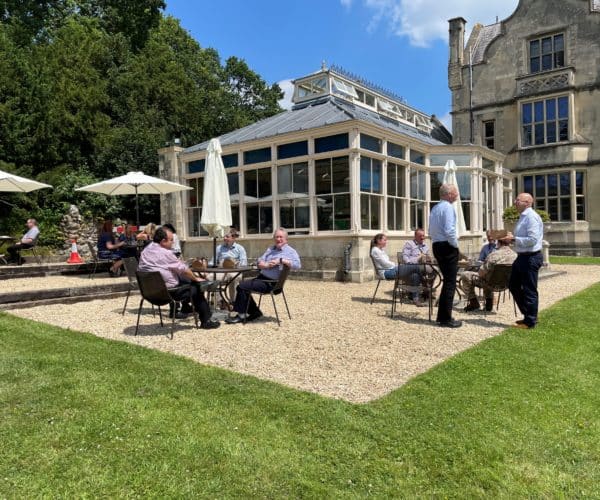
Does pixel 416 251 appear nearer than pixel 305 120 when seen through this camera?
Yes

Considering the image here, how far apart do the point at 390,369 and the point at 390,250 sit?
890 cm

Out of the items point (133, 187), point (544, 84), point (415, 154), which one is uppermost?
point (544, 84)

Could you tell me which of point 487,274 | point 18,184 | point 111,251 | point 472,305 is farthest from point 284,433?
point 18,184

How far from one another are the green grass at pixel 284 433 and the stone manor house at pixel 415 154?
7.81 m

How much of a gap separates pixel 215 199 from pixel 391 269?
315 centimetres

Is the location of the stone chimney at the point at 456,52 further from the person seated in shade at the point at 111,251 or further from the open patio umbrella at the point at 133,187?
the person seated in shade at the point at 111,251

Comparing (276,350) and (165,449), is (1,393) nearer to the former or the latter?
(165,449)

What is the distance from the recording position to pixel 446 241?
18.9 ft

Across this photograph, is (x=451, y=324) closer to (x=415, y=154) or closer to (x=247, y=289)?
(x=247, y=289)

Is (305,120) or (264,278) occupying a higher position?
(305,120)

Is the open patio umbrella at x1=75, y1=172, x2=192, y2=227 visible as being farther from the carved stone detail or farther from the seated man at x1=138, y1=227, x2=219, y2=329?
the carved stone detail

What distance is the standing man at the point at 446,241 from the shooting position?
5.74 meters

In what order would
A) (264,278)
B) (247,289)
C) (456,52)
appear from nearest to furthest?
1. (247,289)
2. (264,278)
3. (456,52)

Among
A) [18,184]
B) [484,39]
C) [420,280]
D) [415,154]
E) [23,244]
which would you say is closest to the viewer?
[420,280]
